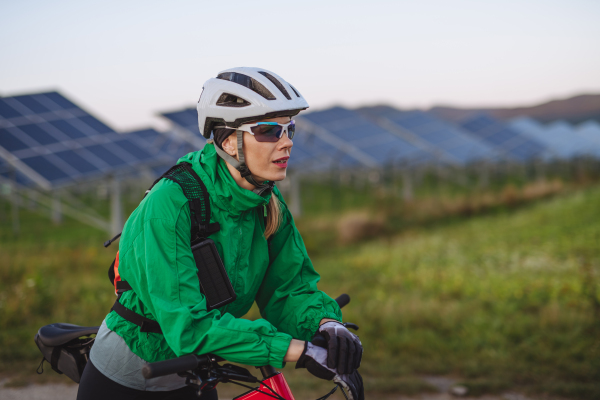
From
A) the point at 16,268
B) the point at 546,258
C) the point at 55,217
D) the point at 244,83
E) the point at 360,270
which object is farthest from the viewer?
the point at 55,217

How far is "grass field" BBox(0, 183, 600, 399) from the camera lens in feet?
17.2

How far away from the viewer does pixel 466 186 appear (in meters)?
29.1

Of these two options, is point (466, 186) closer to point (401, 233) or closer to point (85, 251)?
point (401, 233)

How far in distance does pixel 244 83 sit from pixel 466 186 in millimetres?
28640

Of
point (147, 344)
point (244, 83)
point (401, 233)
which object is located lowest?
point (401, 233)

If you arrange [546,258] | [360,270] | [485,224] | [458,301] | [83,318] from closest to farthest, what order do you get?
[83,318] → [458,301] → [546,258] → [360,270] → [485,224]

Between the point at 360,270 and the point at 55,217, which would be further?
the point at 55,217

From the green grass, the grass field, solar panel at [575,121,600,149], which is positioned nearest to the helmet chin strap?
the grass field

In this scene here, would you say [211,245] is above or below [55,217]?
above

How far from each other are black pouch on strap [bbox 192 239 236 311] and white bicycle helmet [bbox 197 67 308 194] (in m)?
0.33

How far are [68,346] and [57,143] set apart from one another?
10.8 m

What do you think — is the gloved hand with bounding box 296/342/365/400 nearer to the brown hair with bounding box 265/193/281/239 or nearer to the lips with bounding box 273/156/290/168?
the brown hair with bounding box 265/193/281/239

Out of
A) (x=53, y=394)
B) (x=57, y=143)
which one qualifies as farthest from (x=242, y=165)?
(x=57, y=143)

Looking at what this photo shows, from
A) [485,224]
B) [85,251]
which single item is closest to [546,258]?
[485,224]
